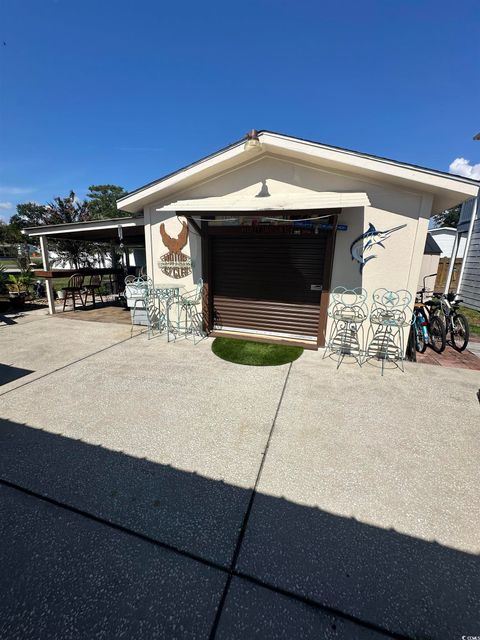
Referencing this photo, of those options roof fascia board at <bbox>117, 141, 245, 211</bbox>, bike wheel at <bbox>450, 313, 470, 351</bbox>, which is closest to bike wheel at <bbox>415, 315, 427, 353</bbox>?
bike wheel at <bbox>450, 313, 470, 351</bbox>

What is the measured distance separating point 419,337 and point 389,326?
912 mm

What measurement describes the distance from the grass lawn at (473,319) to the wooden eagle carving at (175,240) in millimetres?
7266

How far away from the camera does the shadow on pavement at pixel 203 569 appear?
1337 millimetres

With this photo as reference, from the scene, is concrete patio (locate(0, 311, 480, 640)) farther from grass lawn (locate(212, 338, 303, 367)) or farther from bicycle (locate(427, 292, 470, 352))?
bicycle (locate(427, 292, 470, 352))

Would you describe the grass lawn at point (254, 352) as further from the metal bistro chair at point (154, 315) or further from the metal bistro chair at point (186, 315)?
the metal bistro chair at point (154, 315)

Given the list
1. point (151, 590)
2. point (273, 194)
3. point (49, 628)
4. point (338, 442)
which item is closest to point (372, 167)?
point (273, 194)

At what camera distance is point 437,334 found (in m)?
5.50

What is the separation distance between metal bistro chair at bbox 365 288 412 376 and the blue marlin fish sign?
640 millimetres

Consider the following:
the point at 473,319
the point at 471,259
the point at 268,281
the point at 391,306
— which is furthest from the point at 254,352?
the point at 471,259

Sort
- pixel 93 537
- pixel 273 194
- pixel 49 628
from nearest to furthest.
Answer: pixel 49 628, pixel 93 537, pixel 273 194

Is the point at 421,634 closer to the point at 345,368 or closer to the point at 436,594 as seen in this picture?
the point at 436,594

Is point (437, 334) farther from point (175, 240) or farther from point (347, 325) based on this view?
point (175, 240)

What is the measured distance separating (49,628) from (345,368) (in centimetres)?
419

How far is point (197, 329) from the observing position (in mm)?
6117
